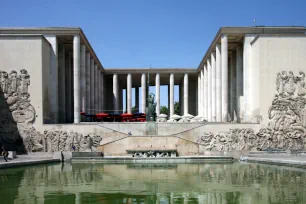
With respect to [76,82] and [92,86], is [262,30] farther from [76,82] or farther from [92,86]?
[92,86]

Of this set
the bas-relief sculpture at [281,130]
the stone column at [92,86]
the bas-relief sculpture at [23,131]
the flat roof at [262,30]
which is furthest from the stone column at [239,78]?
the stone column at [92,86]

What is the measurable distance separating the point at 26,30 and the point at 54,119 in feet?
22.9

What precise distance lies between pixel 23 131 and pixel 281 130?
17.3 meters

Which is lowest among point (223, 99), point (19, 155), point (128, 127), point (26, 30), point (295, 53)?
point (19, 155)

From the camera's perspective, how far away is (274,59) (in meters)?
24.3

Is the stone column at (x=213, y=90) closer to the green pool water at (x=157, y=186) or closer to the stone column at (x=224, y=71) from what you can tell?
the stone column at (x=224, y=71)

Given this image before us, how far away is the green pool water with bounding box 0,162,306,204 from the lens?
933 centimetres

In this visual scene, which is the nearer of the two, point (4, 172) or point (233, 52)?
point (4, 172)

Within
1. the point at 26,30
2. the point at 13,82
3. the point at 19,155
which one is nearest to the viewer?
the point at 19,155

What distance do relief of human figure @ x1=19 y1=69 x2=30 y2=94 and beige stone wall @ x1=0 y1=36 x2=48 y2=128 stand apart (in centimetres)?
20

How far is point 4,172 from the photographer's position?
600 inches

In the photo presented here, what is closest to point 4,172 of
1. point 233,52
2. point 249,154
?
point 249,154

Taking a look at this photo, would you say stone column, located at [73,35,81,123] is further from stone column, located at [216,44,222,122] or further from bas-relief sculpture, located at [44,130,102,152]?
stone column, located at [216,44,222,122]

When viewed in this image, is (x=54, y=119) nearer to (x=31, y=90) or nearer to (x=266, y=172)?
(x=31, y=90)
